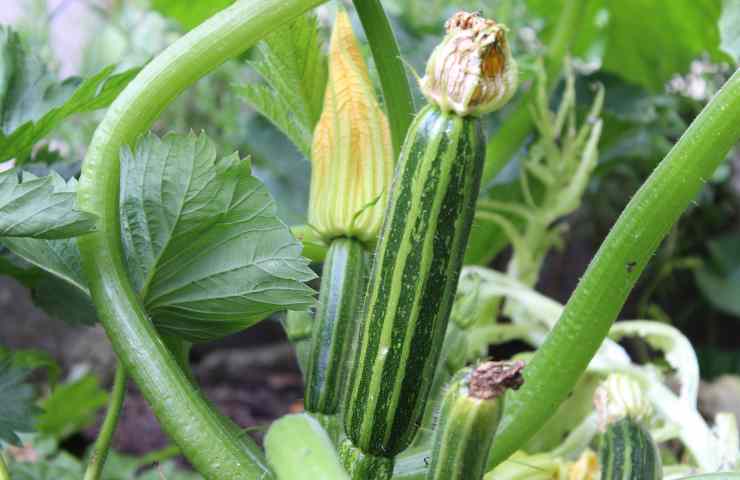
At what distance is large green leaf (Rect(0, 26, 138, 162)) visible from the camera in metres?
0.80

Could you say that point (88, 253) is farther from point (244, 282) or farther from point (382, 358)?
point (382, 358)

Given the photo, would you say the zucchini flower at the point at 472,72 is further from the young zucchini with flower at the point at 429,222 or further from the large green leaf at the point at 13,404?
the large green leaf at the point at 13,404

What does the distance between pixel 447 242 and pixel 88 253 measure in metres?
0.31

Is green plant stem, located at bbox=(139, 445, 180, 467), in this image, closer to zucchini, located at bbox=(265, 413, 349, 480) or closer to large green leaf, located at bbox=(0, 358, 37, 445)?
large green leaf, located at bbox=(0, 358, 37, 445)

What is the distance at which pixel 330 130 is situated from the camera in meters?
0.81

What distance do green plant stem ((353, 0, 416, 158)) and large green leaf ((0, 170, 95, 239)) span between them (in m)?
0.30

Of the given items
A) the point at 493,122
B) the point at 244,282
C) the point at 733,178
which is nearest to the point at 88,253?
the point at 244,282

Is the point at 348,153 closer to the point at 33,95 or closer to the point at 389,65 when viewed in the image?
the point at 389,65

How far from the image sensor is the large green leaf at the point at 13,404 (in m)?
0.81

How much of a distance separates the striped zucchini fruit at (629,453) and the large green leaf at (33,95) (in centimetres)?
56

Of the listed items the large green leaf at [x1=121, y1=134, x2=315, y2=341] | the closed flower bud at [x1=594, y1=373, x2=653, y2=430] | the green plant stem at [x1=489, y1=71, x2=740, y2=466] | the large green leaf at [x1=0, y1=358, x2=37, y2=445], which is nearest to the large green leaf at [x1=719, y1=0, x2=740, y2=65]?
the green plant stem at [x1=489, y1=71, x2=740, y2=466]

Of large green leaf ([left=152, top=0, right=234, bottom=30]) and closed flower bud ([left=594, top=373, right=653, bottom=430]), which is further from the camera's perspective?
large green leaf ([left=152, top=0, right=234, bottom=30])

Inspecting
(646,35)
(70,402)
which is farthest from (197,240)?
(646,35)

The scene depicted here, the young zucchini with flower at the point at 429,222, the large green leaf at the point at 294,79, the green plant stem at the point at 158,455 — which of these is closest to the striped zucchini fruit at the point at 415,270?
the young zucchini with flower at the point at 429,222
